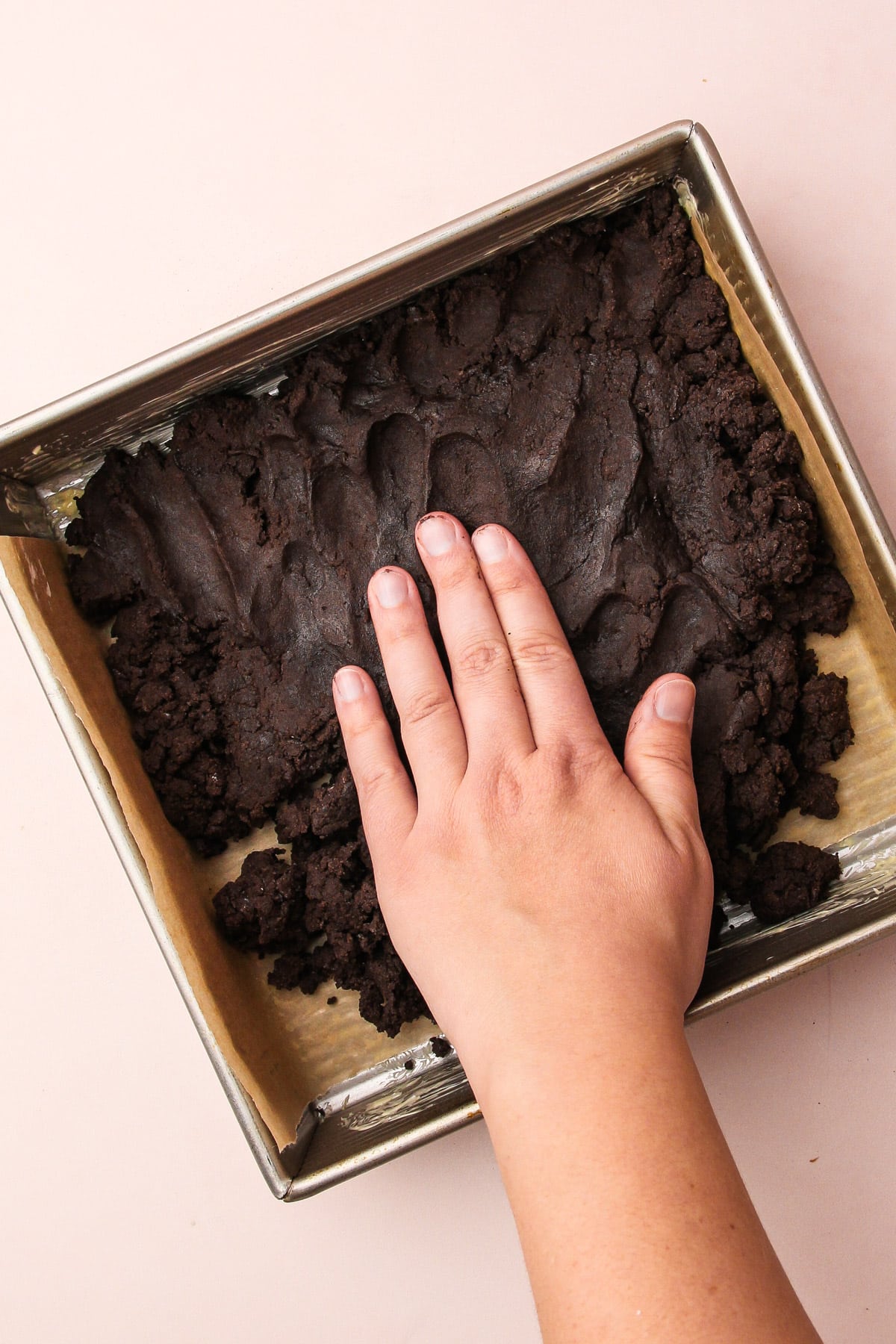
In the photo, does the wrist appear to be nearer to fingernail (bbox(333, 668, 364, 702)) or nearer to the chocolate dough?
the chocolate dough

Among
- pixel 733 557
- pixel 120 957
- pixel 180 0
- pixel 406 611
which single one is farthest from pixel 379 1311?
pixel 180 0

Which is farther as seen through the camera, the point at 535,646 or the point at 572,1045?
the point at 535,646

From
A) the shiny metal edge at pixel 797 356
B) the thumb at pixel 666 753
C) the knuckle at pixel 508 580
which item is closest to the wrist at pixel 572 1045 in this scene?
the thumb at pixel 666 753

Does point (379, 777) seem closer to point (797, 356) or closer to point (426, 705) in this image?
point (426, 705)

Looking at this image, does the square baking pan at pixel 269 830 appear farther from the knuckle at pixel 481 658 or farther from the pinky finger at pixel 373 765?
the knuckle at pixel 481 658

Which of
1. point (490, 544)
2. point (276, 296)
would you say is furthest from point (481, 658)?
point (276, 296)
